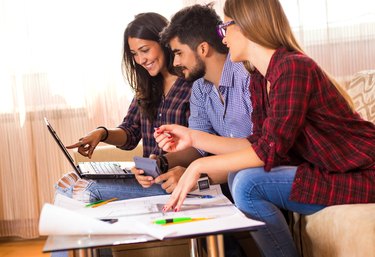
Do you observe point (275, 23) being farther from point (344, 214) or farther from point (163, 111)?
point (163, 111)

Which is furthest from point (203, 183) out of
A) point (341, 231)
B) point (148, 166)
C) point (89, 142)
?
point (89, 142)

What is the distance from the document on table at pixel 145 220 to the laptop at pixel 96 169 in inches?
14.0

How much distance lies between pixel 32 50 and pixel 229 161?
2342 mm

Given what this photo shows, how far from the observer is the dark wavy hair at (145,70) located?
8.58 feet

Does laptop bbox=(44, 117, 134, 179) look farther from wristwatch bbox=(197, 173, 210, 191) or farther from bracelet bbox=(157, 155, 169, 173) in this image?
wristwatch bbox=(197, 173, 210, 191)

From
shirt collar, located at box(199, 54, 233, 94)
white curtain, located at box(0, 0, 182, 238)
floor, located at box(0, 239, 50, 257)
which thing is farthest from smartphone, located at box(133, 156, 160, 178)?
white curtain, located at box(0, 0, 182, 238)

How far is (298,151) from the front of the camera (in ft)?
5.72

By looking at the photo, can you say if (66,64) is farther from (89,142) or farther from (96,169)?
(96,169)

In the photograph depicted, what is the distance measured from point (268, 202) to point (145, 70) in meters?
1.17

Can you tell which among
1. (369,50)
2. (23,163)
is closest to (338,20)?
(369,50)

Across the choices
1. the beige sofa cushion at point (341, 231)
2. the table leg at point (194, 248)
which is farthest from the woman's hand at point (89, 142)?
the beige sofa cushion at point (341, 231)

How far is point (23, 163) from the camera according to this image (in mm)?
3795

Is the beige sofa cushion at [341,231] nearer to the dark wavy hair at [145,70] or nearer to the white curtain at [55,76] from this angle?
the dark wavy hair at [145,70]

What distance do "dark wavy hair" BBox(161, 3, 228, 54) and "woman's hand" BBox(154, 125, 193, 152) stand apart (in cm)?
61
